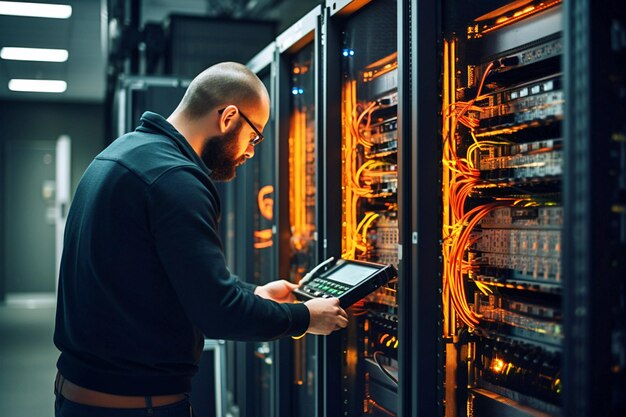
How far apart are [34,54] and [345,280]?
275 inches

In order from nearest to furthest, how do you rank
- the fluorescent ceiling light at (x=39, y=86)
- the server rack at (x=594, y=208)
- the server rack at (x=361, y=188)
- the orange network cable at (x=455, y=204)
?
1. the server rack at (x=594, y=208)
2. the orange network cable at (x=455, y=204)
3. the server rack at (x=361, y=188)
4. the fluorescent ceiling light at (x=39, y=86)

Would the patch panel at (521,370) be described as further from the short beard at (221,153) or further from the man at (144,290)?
the short beard at (221,153)

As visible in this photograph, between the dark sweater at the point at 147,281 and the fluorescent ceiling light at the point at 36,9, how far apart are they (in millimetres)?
5113

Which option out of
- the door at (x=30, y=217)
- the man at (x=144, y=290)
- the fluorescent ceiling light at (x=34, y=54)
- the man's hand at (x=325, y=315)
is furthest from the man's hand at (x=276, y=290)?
the door at (x=30, y=217)

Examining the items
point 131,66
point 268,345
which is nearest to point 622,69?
point 268,345

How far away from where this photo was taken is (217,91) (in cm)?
167

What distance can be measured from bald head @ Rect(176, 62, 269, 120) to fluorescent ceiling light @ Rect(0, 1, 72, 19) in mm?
4928

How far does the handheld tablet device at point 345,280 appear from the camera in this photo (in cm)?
175

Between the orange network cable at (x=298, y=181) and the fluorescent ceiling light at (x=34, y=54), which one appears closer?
the orange network cable at (x=298, y=181)

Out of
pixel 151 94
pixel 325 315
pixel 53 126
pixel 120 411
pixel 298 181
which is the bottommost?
pixel 120 411

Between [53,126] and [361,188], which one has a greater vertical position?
[53,126]

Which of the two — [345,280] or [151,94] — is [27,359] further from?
[345,280]

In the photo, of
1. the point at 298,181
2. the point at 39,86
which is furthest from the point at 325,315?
the point at 39,86

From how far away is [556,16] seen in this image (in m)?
1.48
